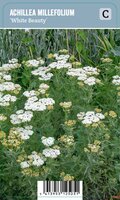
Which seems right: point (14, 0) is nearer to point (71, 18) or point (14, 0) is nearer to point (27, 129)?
point (71, 18)

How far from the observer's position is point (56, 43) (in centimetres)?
320

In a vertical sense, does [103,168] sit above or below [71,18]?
below

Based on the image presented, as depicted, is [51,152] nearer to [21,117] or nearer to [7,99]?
[21,117]

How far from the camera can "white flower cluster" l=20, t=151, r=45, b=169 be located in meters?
2.21

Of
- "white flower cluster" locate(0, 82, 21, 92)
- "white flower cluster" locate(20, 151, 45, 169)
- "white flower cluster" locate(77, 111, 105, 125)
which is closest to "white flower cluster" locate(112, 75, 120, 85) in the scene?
"white flower cluster" locate(77, 111, 105, 125)

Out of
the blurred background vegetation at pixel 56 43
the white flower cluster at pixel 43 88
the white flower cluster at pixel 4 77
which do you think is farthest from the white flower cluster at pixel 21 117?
the blurred background vegetation at pixel 56 43

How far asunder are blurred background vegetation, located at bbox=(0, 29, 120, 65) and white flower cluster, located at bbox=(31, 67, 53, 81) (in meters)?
0.42

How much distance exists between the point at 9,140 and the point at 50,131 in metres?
0.23

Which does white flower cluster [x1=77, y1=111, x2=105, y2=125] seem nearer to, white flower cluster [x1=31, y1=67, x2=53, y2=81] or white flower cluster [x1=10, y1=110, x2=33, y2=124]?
white flower cluster [x1=10, y1=110, x2=33, y2=124]

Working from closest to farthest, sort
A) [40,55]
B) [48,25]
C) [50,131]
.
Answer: [50,131] → [48,25] → [40,55]

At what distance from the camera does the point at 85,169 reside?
2275 mm

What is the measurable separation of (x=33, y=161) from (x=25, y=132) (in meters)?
0.14

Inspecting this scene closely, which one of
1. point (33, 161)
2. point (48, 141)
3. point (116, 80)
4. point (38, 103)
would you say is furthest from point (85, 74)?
point (33, 161)

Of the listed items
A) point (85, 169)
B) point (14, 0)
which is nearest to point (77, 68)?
point (14, 0)
